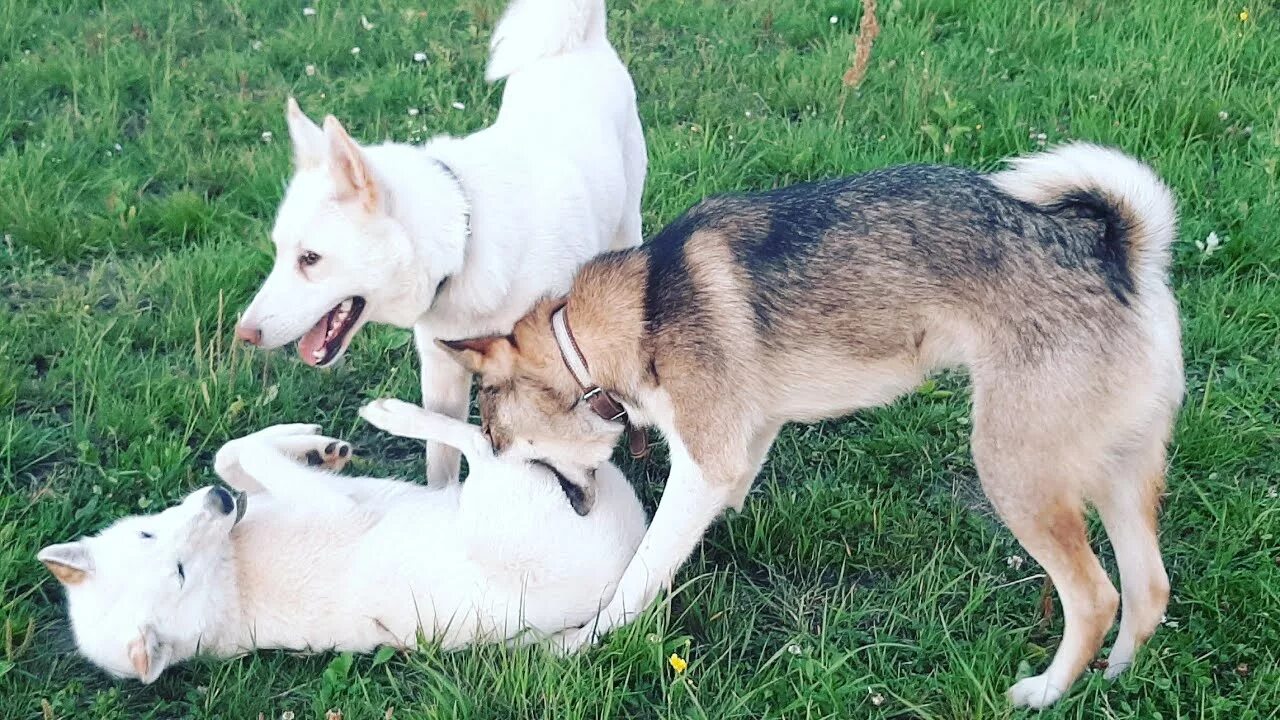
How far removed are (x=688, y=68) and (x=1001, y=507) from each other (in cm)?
386

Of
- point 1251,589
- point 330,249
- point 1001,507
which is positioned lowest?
point 1251,589

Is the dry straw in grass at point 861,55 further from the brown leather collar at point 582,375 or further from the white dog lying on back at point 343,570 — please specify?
the white dog lying on back at point 343,570

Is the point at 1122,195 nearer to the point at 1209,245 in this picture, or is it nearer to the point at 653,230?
the point at 1209,245

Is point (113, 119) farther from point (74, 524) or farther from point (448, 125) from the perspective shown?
point (74, 524)

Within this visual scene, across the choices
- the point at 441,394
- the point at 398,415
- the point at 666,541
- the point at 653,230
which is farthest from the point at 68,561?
the point at 653,230

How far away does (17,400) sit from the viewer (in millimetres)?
3885

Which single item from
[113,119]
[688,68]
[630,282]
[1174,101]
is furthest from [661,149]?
[113,119]

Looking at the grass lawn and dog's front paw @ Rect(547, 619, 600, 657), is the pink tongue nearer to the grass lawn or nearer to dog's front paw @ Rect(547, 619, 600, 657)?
the grass lawn

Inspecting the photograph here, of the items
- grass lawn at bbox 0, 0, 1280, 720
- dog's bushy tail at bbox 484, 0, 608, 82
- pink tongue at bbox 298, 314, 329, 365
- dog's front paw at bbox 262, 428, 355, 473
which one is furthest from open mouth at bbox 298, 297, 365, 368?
dog's bushy tail at bbox 484, 0, 608, 82

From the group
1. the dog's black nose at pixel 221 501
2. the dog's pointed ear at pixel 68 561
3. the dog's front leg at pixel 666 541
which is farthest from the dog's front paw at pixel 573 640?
the dog's pointed ear at pixel 68 561

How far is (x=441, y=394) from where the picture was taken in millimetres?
3707

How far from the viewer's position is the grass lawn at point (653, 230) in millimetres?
2949

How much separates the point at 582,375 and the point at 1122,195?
1.59 m

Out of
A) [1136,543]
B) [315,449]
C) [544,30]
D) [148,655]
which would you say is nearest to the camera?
[148,655]
